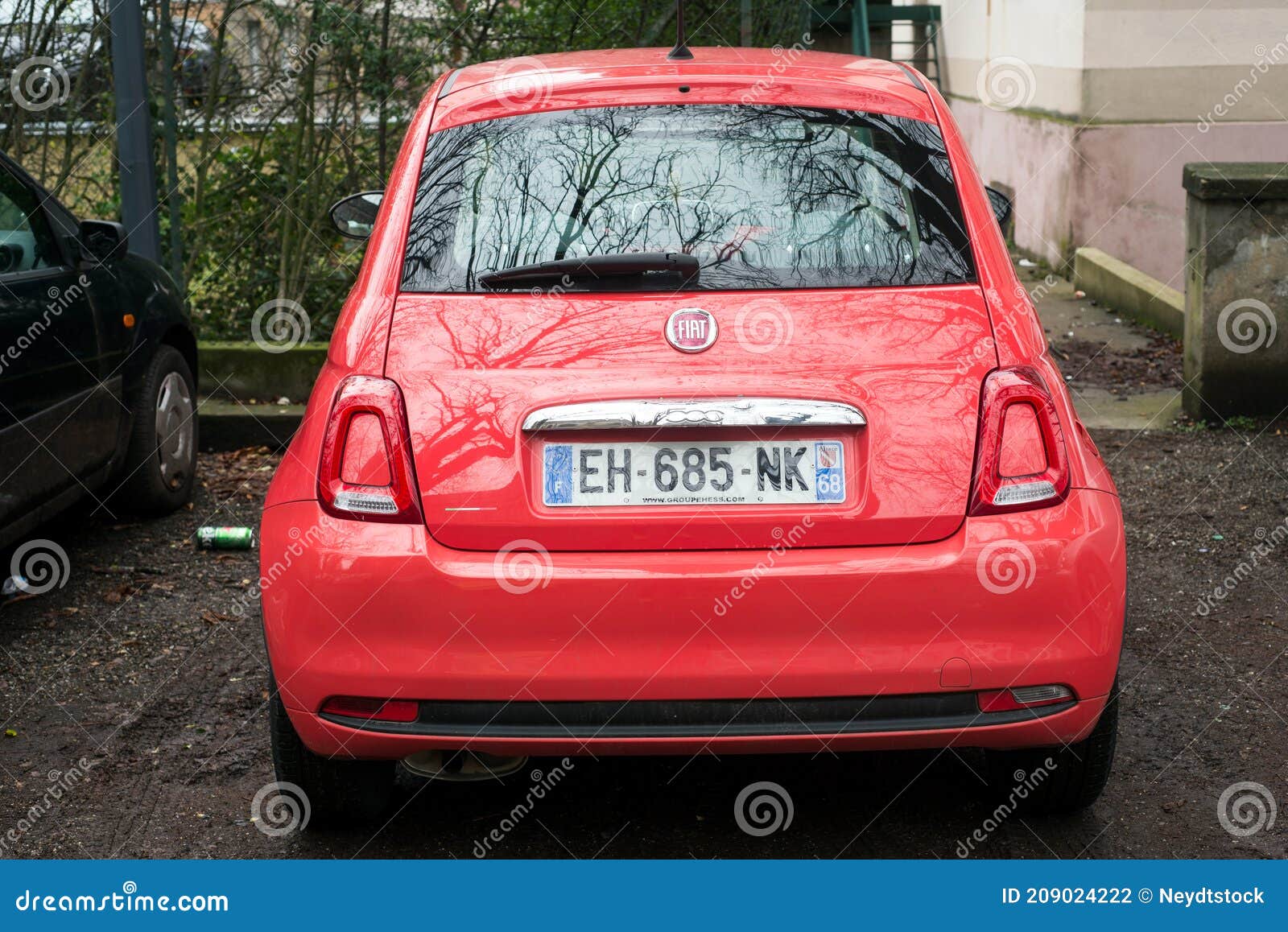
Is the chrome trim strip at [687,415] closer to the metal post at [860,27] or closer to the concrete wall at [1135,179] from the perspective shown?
the concrete wall at [1135,179]

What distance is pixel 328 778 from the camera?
355 cm

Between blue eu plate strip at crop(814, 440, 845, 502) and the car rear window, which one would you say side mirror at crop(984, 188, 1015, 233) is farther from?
blue eu plate strip at crop(814, 440, 845, 502)

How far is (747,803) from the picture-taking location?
3871 millimetres

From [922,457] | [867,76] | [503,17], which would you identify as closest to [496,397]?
[922,457]

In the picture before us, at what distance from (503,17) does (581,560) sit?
6.56 meters

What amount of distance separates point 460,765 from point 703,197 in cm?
143

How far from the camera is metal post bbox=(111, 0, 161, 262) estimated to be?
7.64 m

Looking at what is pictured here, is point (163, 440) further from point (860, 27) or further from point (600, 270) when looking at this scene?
point (860, 27)

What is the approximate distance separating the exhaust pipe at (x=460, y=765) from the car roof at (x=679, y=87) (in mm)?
1531

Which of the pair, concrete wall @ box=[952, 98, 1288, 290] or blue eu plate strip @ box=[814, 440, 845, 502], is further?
concrete wall @ box=[952, 98, 1288, 290]

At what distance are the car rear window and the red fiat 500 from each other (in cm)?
2

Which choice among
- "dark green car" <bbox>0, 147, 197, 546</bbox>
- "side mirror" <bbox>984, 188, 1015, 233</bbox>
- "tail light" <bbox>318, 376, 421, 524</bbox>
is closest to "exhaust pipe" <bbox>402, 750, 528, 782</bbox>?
"tail light" <bbox>318, 376, 421, 524</bbox>
